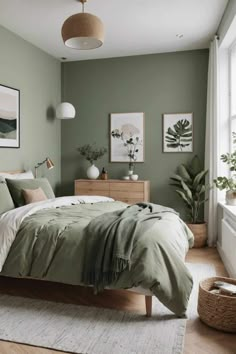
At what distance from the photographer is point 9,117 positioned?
4660 mm

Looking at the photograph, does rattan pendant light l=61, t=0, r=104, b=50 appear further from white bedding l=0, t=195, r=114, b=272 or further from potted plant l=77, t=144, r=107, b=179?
potted plant l=77, t=144, r=107, b=179

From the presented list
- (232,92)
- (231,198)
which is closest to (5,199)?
(231,198)

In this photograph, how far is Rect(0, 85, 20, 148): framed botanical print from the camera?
4.51 metres

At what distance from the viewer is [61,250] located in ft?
8.95

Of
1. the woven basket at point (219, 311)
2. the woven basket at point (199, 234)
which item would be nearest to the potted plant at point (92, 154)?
the woven basket at point (199, 234)

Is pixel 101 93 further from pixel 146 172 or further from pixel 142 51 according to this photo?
pixel 146 172

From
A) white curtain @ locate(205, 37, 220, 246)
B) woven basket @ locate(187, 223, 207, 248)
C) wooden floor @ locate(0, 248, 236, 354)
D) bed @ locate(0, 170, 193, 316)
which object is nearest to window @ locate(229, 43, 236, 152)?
white curtain @ locate(205, 37, 220, 246)

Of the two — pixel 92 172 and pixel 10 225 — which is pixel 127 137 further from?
pixel 10 225

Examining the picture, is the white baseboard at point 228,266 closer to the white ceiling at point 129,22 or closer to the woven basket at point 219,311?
the woven basket at point 219,311

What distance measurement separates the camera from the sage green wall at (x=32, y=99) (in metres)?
4.65

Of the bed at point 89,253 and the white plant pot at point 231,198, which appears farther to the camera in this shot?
the white plant pot at point 231,198

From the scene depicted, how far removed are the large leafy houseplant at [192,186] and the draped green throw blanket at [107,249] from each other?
2.36 m

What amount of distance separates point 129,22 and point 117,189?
2347 mm

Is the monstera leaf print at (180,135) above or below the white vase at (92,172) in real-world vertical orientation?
above
